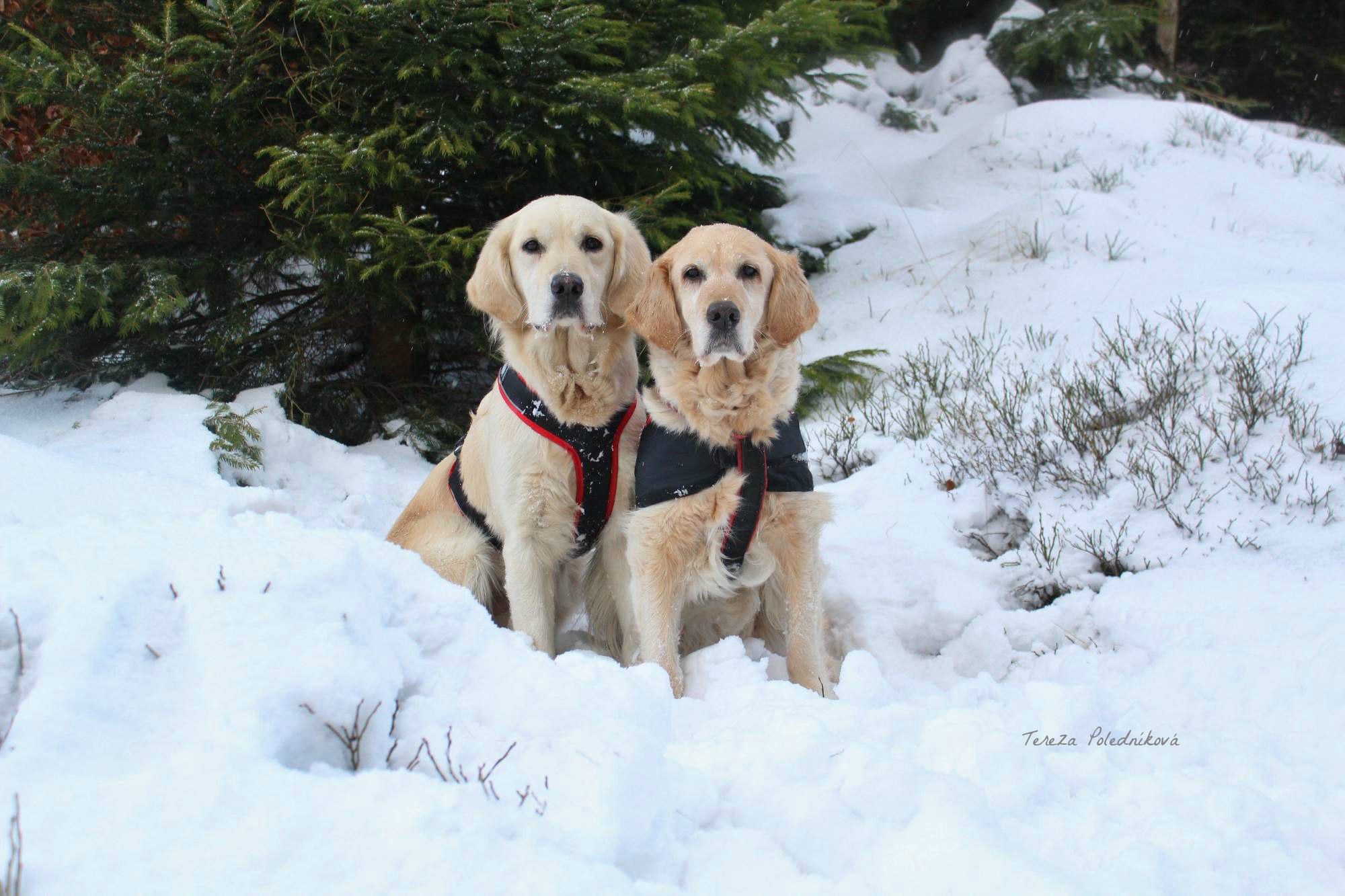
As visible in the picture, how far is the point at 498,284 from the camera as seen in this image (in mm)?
2920

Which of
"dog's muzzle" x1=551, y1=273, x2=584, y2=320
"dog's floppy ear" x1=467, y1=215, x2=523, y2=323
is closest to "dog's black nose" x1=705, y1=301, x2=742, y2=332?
"dog's muzzle" x1=551, y1=273, x2=584, y2=320

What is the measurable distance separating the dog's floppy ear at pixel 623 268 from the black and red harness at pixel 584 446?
37cm

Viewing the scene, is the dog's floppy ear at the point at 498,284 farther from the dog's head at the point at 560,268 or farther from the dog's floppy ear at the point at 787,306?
the dog's floppy ear at the point at 787,306

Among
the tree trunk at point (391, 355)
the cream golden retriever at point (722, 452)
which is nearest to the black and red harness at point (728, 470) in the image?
the cream golden retriever at point (722, 452)

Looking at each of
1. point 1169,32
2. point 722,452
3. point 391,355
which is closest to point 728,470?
point 722,452

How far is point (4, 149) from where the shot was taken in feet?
13.9

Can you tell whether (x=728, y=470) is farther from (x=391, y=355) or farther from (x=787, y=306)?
(x=391, y=355)

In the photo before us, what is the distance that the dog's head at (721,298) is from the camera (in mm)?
2602

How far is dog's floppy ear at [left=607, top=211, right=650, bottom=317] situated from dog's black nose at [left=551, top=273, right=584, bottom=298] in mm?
203

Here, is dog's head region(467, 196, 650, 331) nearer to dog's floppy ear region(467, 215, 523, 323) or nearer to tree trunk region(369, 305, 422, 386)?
dog's floppy ear region(467, 215, 523, 323)

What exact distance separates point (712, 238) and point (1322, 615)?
2.23 meters

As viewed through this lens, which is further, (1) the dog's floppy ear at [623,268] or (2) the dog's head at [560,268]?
(1) the dog's floppy ear at [623,268]

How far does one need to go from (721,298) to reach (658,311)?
235mm

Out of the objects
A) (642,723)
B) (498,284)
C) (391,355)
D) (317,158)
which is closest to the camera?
(642,723)
